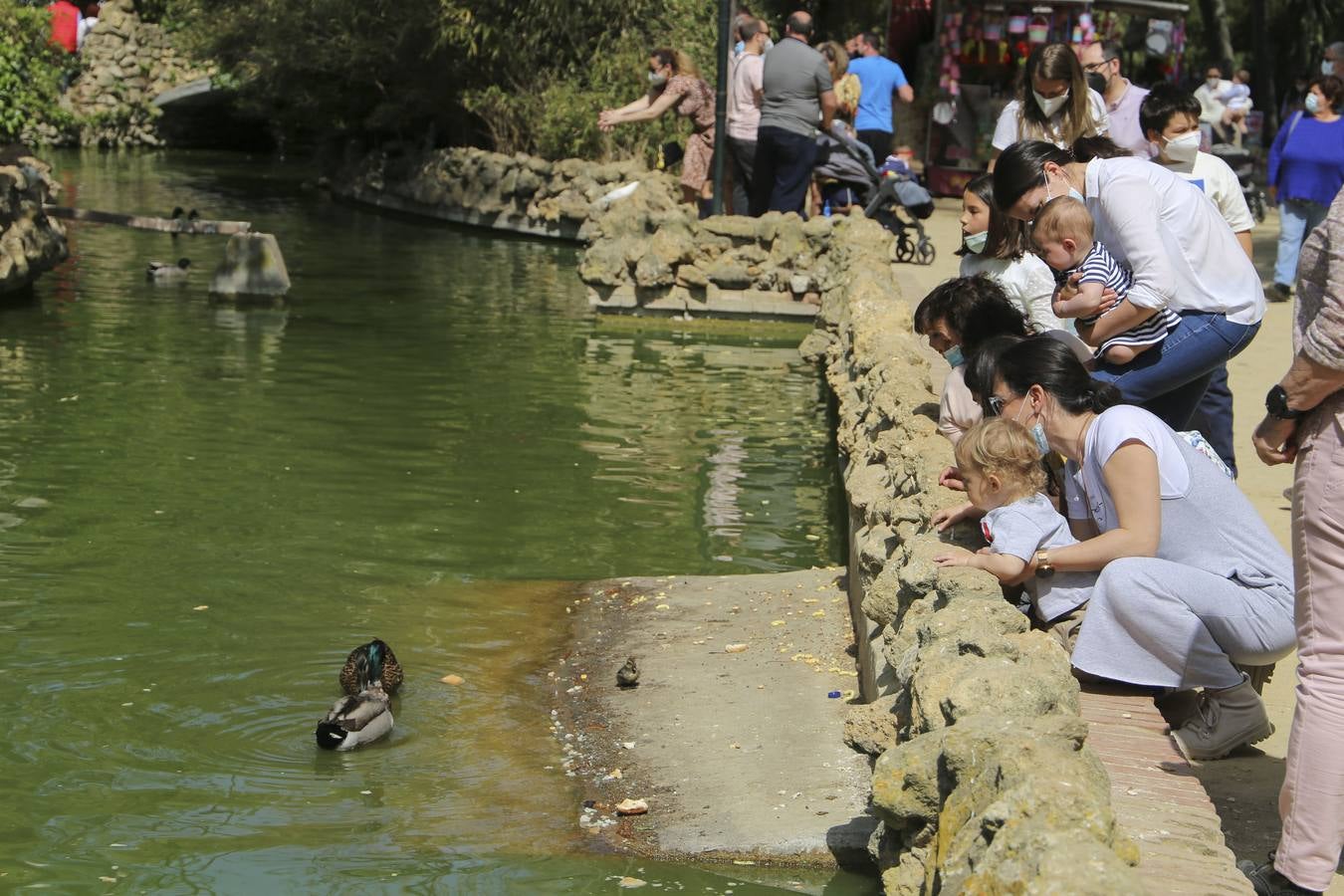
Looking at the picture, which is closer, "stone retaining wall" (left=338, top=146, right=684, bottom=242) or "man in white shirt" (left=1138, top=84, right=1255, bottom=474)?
"man in white shirt" (left=1138, top=84, right=1255, bottom=474)

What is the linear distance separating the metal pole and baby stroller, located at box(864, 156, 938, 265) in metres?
1.37

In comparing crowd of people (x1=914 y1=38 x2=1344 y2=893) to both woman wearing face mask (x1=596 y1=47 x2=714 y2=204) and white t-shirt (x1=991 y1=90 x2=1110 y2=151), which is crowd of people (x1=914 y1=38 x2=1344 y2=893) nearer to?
white t-shirt (x1=991 y1=90 x2=1110 y2=151)

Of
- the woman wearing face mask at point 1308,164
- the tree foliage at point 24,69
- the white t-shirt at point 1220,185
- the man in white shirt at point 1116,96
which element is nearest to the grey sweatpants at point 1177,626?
the white t-shirt at point 1220,185

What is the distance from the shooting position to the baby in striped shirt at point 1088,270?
5.51 metres

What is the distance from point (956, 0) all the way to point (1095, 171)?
17.8 m

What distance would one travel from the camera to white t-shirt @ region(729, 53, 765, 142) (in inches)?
590

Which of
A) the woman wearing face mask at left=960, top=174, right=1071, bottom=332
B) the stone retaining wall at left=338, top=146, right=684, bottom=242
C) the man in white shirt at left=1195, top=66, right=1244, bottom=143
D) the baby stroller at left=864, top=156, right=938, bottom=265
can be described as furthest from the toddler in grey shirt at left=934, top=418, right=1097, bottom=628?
the man in white shirt at left=1195, top=66, right=1244, bottom=143

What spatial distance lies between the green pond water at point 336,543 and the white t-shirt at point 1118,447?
133 centimetres

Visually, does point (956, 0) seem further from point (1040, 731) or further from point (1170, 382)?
point (1040, 731)

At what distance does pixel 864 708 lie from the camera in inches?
194

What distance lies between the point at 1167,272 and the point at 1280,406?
1708mm

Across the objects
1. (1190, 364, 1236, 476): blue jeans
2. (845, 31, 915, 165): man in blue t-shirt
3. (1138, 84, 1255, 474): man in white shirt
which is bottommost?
(1190, 364, 1236, 476): blue jeans

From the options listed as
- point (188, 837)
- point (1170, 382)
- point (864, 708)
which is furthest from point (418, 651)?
point (1170, 382)

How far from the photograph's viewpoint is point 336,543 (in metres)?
8.66
